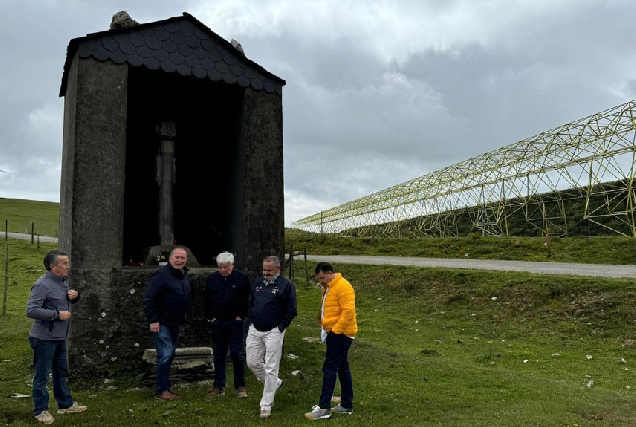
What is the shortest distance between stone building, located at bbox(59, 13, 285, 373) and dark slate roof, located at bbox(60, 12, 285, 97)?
2 centimetres

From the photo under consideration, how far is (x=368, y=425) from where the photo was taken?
231 inches

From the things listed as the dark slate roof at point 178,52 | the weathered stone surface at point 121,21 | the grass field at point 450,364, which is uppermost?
the weathered stone surface at point 121,21

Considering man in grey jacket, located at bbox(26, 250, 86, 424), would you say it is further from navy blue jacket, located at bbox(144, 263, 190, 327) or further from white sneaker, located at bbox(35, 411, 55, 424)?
navy blue jacket, located at bbox(144, 263, 190, 327)

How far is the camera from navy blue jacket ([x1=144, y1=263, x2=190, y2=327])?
6.60 m

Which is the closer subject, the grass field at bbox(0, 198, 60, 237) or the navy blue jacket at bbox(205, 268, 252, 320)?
the navy blue jacket at bbox(205, 268, 252, 320)

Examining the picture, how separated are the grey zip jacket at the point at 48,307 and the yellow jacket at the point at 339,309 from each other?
322 cm

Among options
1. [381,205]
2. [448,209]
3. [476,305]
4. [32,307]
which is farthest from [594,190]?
[32,307]

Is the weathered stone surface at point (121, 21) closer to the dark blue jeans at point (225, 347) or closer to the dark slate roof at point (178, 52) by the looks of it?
the dark slate roof at point (178, 52)

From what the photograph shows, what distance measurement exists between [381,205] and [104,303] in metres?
44.6

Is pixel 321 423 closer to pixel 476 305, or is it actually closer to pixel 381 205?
pixel 476 305

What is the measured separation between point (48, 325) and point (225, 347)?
7.68ft

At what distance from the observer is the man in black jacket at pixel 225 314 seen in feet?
22.7

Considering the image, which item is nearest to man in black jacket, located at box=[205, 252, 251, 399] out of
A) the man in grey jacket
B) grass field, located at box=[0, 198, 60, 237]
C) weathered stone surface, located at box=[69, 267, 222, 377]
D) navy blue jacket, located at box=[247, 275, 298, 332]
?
navy blue jacket, located at box=[247, 275, 298, 332]

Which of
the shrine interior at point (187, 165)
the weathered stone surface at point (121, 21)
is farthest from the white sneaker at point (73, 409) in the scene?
the weathered stone surface at point (121, 21)
